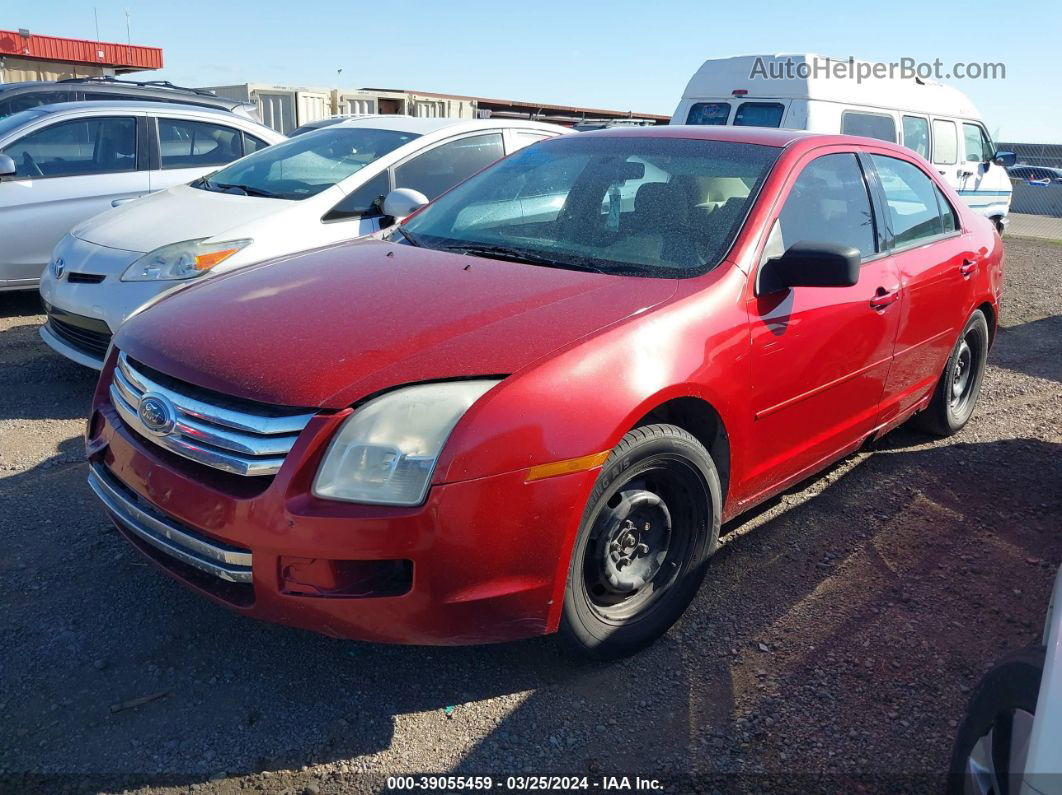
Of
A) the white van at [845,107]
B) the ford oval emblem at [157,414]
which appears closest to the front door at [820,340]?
the ford oval emblem at [157,414]

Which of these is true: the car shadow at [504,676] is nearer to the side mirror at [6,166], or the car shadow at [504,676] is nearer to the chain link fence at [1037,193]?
the side mirror at [6,166]

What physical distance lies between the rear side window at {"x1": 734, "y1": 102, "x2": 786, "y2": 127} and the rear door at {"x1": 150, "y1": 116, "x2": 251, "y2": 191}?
5.68 m

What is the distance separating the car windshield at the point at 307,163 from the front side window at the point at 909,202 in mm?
3057

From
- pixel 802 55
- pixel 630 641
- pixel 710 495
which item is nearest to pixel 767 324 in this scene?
pixel 710 495

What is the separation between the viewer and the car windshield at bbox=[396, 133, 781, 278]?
3174 millimetres

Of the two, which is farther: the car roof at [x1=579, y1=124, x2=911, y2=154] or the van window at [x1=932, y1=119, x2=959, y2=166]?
the van window at [x1=932, y1=119, x2=959, y2=166]

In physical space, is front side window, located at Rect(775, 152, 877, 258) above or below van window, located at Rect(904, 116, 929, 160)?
below

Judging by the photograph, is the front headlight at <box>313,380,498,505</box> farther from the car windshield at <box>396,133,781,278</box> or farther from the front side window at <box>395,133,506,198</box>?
the front side window at <box>395,133,506,198</box>

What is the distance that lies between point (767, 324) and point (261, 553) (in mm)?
1830

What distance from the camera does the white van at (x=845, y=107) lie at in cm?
1008

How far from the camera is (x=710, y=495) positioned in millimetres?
2930

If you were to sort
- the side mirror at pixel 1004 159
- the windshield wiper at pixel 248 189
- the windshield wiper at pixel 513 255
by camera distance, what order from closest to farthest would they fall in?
1. the windshield wiper at pixel 513 255
2. the windshield wiper at pixel 248 189
3. the side mirror at pixel 1004 159

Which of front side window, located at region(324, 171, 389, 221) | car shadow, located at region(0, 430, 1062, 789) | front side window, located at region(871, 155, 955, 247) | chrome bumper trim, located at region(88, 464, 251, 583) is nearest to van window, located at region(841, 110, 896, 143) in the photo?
front side window, located at region(871, 155, 955, 247)

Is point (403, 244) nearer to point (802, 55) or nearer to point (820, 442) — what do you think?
point (820, 442)
